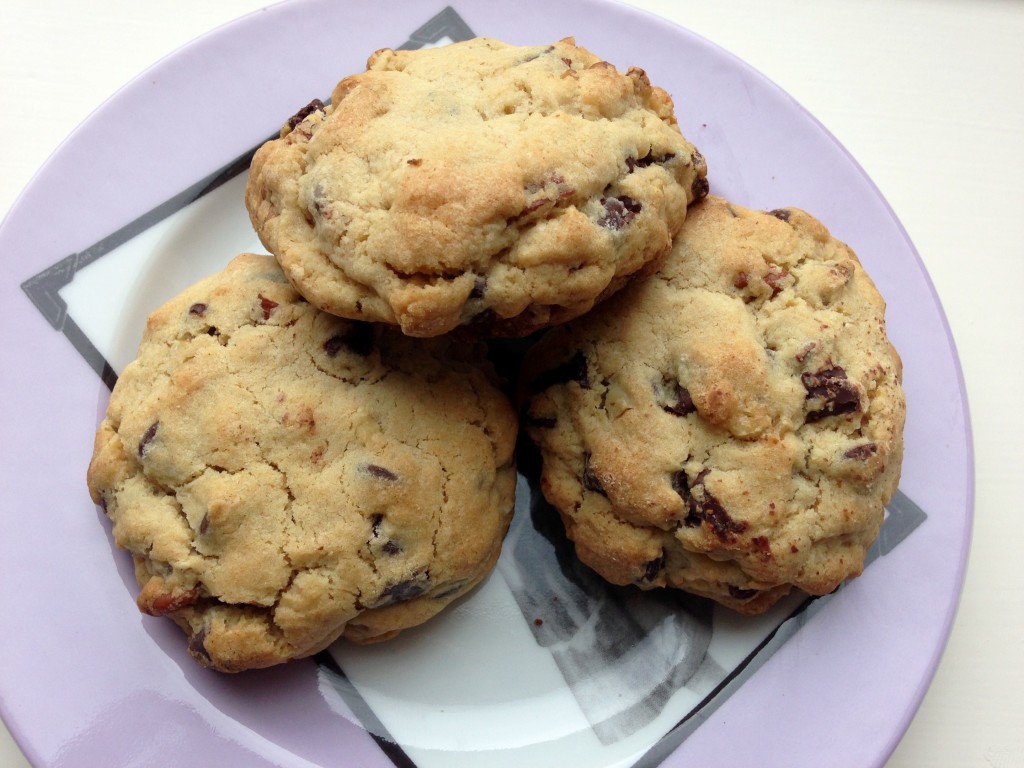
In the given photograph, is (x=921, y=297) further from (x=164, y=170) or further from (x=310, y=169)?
(x=164, y=170)

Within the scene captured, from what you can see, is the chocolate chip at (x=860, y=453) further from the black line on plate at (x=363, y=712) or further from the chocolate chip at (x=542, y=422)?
the black line on plate at (x=363, y=712)

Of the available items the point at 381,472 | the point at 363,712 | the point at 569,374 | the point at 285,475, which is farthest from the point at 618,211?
the point at 363,712

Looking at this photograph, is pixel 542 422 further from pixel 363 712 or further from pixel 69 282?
pixel 69 282

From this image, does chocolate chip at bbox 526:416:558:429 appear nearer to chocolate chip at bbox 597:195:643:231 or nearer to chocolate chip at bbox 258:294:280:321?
chocolate chip at bbox 597:195:643:231

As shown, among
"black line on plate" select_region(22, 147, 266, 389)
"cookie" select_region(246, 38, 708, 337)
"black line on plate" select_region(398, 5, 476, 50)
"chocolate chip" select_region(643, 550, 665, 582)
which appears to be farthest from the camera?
"black line on plate" select_region(398, 5, 476, 50)

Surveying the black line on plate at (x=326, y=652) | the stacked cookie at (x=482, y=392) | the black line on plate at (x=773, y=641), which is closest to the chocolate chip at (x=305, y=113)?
the stacked cookie at (x=482, y=392)

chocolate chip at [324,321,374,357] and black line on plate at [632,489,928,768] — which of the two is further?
black line on plate at [632,489,928,768]

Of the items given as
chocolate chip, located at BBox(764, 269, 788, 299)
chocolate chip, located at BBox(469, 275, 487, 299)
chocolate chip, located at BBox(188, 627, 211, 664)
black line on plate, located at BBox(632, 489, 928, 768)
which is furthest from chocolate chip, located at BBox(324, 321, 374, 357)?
black line on plate, located at BBox(632, 489, 928, 768)
